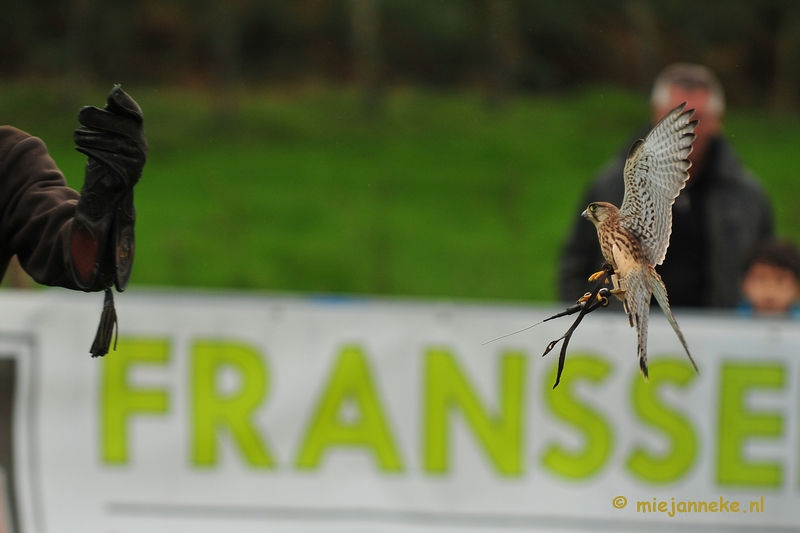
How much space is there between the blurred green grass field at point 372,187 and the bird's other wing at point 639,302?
40 centimetres

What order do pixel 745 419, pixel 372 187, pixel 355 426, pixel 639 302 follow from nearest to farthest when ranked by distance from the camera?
pixel 639 302, pixel 745 419, pixel 355 426, pixel 372 187

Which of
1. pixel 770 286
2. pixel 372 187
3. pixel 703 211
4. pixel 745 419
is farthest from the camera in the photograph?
pixel 372 187

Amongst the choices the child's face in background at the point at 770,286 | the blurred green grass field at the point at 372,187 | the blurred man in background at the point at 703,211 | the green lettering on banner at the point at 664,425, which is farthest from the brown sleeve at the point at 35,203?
the green lettering on banner at the point at 664,425

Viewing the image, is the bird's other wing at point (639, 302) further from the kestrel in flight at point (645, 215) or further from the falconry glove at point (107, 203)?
the falconry glove at point (107, 203)

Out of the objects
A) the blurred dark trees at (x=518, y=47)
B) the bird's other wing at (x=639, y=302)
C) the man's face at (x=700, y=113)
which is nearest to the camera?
the bird's other wing at (x=639, y=302)

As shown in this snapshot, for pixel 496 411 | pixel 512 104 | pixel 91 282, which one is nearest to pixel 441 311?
pixel 496 411

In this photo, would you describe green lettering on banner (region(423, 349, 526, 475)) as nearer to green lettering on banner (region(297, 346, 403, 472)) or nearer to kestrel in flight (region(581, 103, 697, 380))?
green lettering on banner (region(297, 346, 403, 472))

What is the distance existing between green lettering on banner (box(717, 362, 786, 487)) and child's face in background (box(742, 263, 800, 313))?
3.03ft

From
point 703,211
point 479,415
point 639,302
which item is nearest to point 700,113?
point 639,302

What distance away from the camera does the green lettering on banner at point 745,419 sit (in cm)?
410

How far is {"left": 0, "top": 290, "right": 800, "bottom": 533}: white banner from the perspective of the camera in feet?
13.9

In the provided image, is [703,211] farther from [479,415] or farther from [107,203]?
[479,415]

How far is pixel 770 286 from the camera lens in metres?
2.78

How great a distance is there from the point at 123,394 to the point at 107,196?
3507 millimetres
